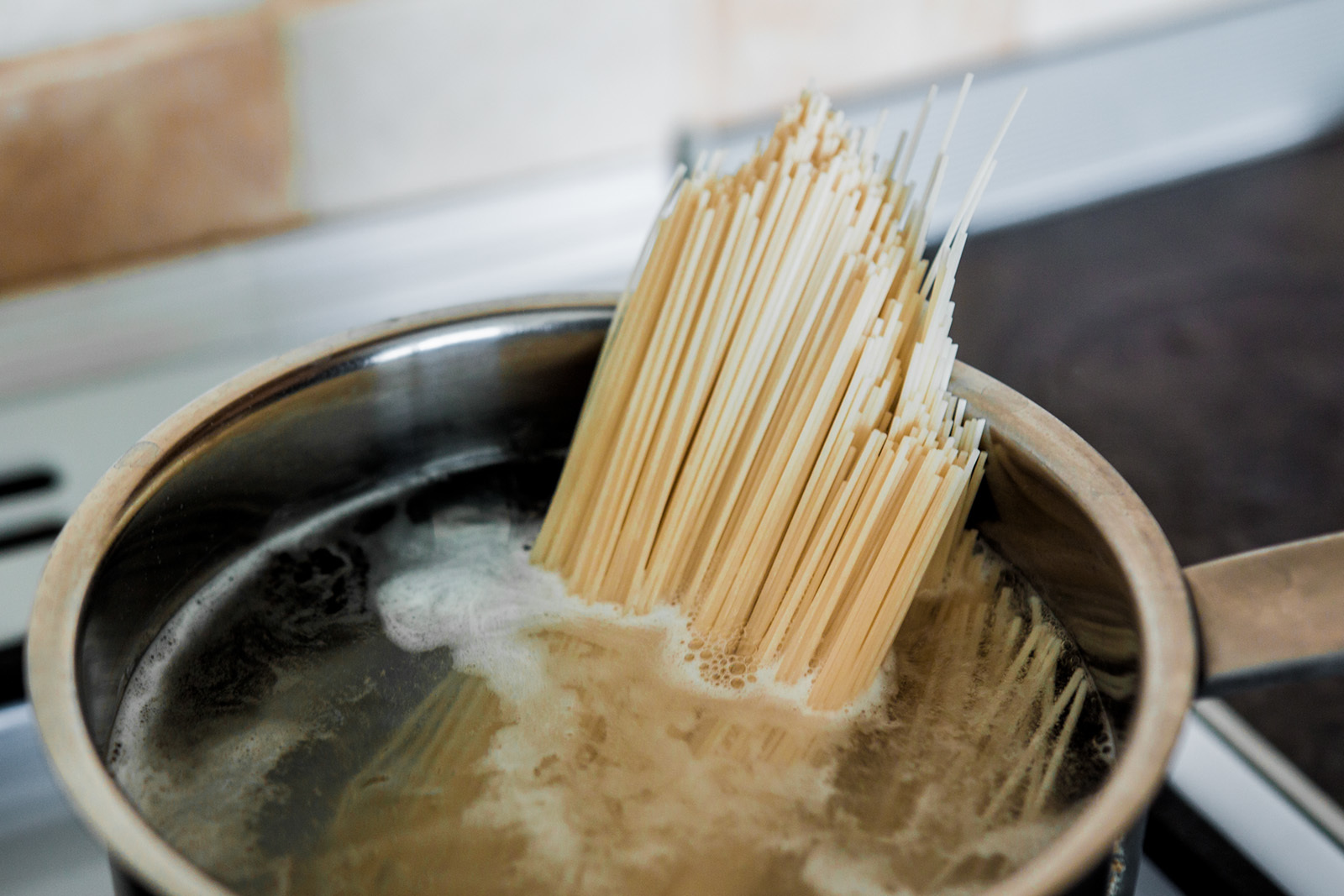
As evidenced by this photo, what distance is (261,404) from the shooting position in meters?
0.31

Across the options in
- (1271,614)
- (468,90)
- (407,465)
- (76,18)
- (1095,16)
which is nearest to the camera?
(1271,614)

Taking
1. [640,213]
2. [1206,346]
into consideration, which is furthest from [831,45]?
[1206,346]

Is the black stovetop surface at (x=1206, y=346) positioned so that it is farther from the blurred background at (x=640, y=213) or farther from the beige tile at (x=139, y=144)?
the beige tile at (x=139, y=144)

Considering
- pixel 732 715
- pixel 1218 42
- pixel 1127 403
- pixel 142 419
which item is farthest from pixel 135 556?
pixel 1218 42

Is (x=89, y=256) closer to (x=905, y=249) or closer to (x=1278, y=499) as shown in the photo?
(x=905, y=249)

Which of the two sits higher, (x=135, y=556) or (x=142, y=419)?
(x=135, y=556)

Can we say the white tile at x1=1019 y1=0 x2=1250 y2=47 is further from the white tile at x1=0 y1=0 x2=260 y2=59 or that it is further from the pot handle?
the pot handle

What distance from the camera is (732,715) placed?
0.29 meters

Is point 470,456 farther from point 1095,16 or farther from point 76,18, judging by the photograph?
point 1095,16

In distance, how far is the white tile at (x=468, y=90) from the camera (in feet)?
1.91

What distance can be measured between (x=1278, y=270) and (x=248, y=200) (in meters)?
0.57

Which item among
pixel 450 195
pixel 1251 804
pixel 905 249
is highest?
pixel 905 249

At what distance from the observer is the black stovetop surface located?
55cm

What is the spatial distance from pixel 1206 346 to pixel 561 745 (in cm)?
50
